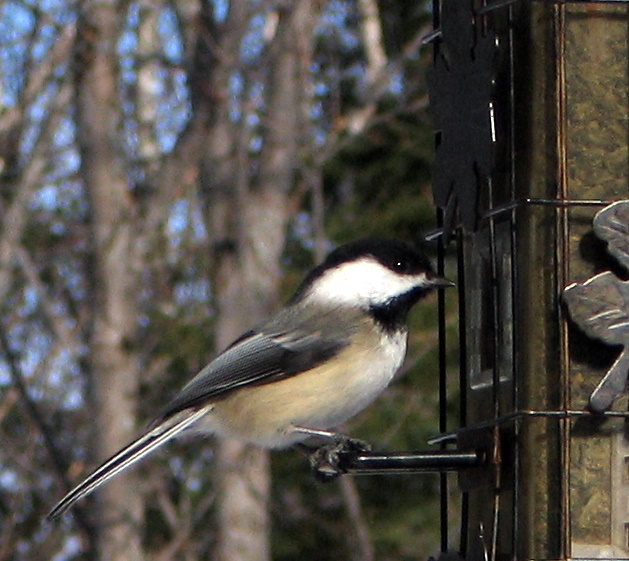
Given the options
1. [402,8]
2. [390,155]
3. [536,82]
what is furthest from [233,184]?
[536,82]

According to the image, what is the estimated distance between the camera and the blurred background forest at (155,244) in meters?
8.56

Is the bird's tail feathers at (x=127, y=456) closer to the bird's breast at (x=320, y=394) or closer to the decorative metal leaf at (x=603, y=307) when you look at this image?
the bird's breast at (x=320, y=394)

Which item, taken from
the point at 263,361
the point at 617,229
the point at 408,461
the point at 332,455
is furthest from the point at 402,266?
the point at 617,229

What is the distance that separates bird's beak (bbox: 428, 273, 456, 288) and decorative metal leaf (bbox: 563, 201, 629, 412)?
0.80 meters

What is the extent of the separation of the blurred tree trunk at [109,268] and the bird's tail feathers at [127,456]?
3930 mm

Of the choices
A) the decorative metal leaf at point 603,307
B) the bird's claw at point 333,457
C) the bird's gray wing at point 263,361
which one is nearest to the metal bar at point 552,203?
the decorative metal leaf at point 603,307

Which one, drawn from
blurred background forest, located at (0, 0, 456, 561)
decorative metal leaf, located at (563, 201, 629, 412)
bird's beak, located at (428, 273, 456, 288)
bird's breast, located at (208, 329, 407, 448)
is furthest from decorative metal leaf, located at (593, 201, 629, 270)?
blurred background forest, located at (0, 0, 456, 561)

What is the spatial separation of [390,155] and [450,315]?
2897 mm

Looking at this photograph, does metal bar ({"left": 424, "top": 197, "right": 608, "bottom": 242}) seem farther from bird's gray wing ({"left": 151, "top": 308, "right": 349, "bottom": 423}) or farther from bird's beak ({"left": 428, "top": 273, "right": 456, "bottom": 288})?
bird's gray wing ({"left": 151, "top": 308, "right": 349, "bottom": 423})

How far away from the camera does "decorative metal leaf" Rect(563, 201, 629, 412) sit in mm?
3553

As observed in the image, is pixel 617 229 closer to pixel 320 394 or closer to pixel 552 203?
pixel 552 203

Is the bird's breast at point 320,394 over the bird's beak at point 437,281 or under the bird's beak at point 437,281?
under

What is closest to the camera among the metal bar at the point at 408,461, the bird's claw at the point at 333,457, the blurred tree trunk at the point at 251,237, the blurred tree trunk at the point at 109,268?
the metal bar at the point at 408,461

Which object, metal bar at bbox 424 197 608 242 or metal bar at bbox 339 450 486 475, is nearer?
metal bar at bbox 424 197 608 242
